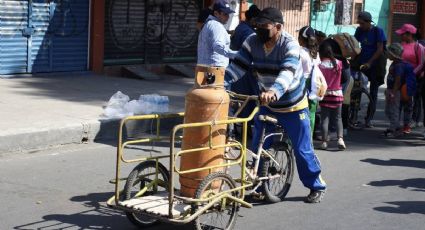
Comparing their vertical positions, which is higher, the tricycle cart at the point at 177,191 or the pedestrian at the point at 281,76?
the pedestrian at the point at 281,76

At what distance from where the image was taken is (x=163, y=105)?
431 inches

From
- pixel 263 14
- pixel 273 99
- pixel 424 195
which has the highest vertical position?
pixel 263 14

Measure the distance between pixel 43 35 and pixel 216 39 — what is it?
5557 millimetres

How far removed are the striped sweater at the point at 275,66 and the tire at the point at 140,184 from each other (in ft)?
3.16

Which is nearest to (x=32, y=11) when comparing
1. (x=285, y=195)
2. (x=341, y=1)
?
(x=285, y=195)

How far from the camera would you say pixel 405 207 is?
7285 mm

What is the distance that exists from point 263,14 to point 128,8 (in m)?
9.12

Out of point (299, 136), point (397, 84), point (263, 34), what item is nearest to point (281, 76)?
point (263, 34)

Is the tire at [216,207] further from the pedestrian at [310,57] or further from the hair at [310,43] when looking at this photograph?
the hair at [310,43]

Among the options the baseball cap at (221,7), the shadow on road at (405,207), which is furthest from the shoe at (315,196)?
the baseball cap at (221,7)

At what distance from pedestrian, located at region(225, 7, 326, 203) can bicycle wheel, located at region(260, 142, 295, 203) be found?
0.19 meters

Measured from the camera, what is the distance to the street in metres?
6.38

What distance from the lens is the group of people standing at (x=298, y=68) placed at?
6.55 meters

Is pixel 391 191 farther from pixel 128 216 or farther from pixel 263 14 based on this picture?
pixel 128 216
